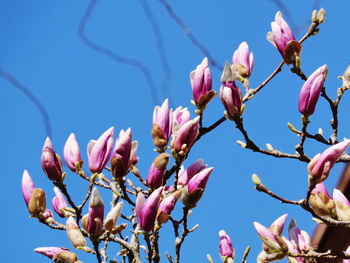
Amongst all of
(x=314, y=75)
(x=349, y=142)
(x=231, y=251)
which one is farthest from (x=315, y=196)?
(x=231, y=251)

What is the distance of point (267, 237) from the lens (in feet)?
3.33

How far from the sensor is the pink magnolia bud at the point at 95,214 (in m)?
1.04

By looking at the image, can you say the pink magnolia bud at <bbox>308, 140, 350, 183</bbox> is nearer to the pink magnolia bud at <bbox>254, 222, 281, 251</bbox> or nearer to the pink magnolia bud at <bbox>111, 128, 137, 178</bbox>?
the pink magnolia bud at <bbox>254, 222, 281, 251</bbox>

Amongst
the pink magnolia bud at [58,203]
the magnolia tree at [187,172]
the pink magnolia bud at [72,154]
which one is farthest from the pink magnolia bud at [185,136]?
the pink magnolia bud at [58,203]

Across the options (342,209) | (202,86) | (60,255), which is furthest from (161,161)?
(342,209)

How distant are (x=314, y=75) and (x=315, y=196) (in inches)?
12.3

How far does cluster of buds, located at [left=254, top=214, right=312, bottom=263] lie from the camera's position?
993 mm

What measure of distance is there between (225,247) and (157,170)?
392 mm

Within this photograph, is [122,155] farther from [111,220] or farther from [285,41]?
[285,41]

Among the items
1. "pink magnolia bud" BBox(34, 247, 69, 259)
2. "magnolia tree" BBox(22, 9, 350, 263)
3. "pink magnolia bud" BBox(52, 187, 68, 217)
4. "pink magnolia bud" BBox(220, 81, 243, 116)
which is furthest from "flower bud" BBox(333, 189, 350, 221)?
"pink magnolia bud" BBox(52, 187, 68, 217)

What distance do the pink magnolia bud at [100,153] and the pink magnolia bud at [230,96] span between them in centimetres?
34

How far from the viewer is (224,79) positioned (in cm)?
108

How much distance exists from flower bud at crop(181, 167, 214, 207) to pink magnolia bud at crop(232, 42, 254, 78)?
37 centimetres

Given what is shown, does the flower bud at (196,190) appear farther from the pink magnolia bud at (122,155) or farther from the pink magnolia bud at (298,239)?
the pink magnolia bud at (298,239)
